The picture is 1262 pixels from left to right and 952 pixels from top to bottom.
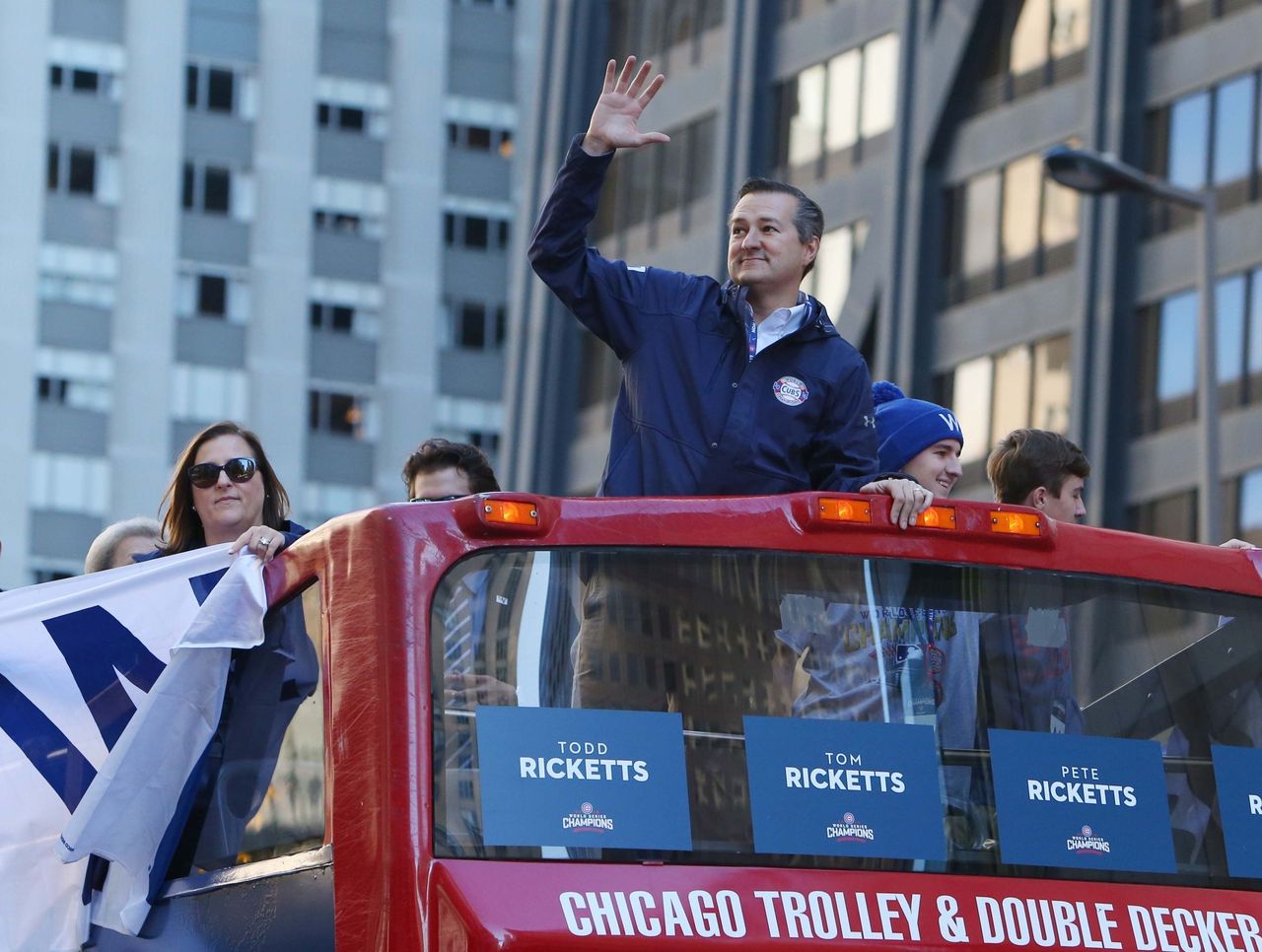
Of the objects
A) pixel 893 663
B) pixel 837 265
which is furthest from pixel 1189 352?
pixel 893 663

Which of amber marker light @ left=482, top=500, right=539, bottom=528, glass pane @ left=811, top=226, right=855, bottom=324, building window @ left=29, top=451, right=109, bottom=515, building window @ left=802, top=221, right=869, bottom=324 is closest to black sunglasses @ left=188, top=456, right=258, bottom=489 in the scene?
amber marker light @ left=482, top=500, right=539, bottom=528

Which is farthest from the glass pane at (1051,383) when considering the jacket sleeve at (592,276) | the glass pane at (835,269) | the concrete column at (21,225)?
the jacket sleeve at (592,276)

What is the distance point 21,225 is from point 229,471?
5365 cm

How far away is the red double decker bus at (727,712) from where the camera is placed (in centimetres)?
632

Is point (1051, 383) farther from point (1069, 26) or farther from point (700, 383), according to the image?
point (700, 383)

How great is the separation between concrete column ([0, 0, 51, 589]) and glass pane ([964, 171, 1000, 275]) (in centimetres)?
2660

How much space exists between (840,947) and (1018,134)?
33.8m

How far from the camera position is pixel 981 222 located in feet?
130

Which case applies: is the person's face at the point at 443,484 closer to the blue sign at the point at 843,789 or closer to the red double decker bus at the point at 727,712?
the red double decker bus at the point at 727,712

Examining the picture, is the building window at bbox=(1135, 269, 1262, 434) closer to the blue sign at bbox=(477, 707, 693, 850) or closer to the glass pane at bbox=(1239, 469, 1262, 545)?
the glass pane at bbox=(1239, 469, 1262, 545)

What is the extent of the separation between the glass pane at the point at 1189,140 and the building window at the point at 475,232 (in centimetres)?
3062

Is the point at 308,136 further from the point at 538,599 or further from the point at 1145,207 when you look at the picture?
the point at 538,599

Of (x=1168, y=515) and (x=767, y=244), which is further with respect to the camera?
(x=1168, y=515)

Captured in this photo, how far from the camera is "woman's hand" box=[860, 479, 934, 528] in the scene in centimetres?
702
